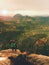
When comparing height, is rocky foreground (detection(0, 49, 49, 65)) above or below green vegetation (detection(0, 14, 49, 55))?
below

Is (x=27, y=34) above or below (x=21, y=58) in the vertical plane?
above

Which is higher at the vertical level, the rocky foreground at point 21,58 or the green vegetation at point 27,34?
the green vegetation at point 27,34

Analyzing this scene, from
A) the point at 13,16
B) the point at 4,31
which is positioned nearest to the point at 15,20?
the point at 13,16

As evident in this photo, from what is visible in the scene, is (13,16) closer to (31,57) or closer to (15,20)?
(15,20)
